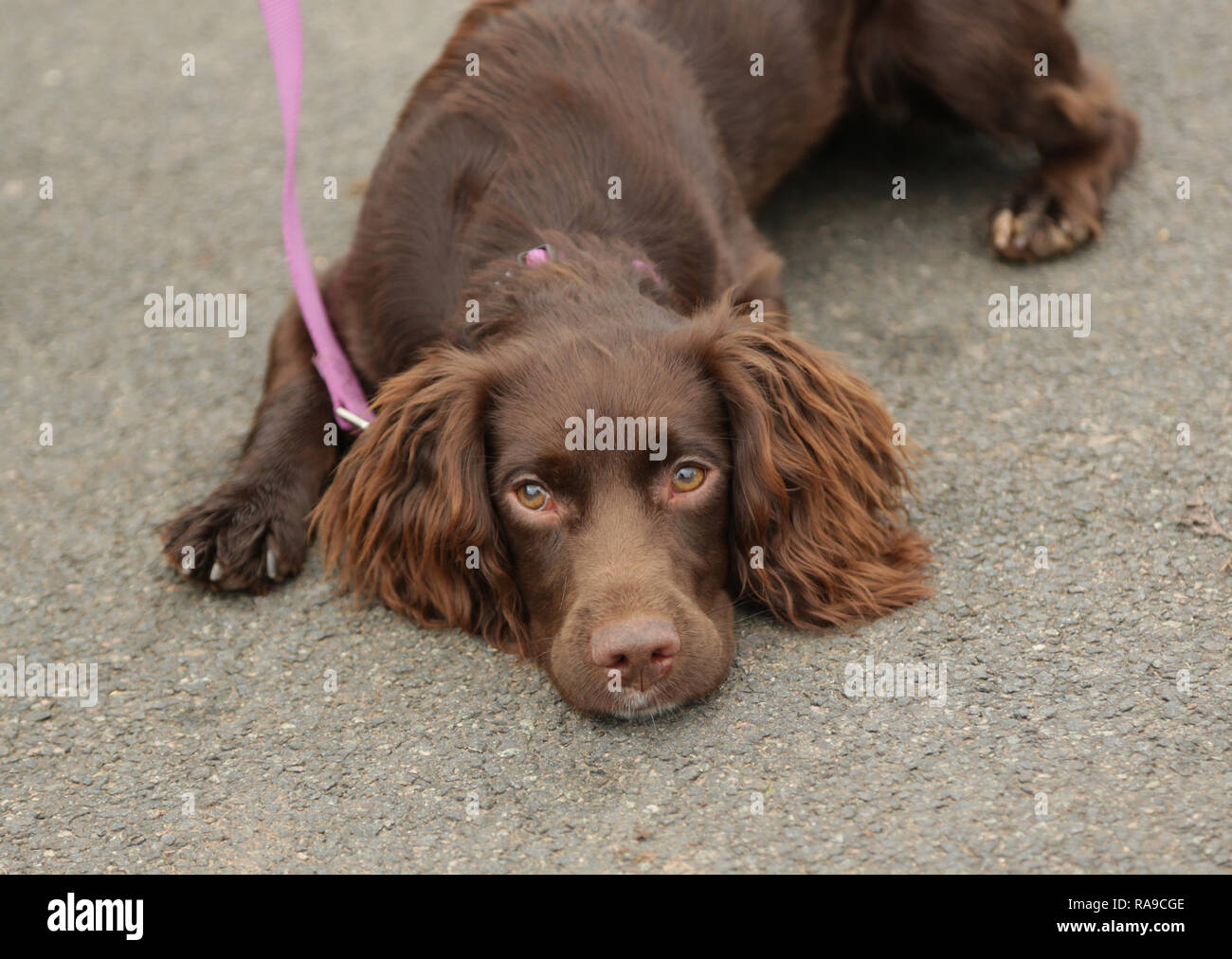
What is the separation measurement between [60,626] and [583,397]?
1475mm

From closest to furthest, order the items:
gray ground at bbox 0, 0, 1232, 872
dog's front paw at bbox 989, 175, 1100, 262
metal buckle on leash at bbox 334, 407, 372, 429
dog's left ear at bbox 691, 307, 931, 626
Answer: gray ground at bbox 0, 0, 1232, 872, dog's left ear at bbox 691, 307, 931, 626, metal buckle on leash at bbox 334, 407, 372, 429, dog's front paw at bbox 989, 175, 1100, 262

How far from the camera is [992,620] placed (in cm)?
319

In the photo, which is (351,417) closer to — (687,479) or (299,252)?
(299,252)

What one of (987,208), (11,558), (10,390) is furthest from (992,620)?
(10,390)

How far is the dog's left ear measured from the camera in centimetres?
315

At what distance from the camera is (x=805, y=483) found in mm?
3268

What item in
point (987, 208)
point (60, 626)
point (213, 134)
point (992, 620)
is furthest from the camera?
point (213, 134)

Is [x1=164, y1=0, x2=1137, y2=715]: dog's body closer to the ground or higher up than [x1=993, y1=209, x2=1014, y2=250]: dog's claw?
closer to the ground

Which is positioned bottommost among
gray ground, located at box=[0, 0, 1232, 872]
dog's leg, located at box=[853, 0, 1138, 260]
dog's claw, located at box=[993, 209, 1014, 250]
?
gray ground, located at box=[0, 0, 1232, 872]

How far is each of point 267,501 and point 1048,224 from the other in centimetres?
262

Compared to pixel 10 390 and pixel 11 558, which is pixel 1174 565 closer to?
pixel 11 558

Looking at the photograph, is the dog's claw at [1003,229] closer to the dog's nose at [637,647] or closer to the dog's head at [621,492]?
the dog's head at [621,492]

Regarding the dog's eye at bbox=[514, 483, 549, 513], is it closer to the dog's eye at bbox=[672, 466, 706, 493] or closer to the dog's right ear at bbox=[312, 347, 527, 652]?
the dog's right ear at bbox=[312, 347, 527, 652]

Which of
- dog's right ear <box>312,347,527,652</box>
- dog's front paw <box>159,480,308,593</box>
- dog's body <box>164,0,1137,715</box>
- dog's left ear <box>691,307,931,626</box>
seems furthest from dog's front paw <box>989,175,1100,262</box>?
dog's front paw <box>159,480,308,593</box>
